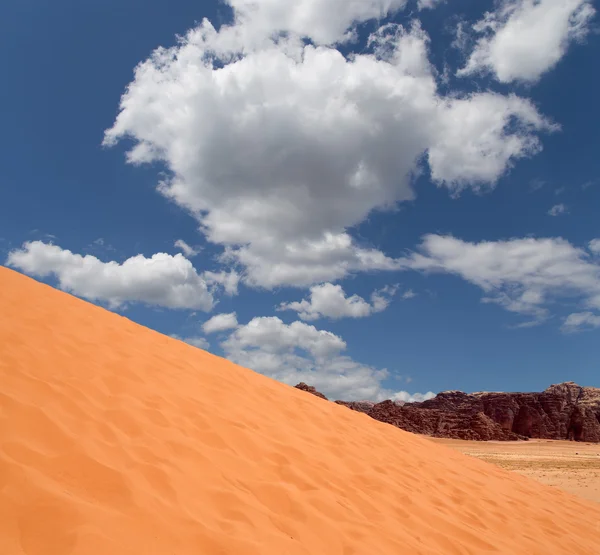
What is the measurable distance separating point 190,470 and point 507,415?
113 metres

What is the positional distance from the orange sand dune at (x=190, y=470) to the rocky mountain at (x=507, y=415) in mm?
56383

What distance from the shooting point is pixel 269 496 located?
4.08m

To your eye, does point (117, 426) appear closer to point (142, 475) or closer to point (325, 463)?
point (142, 475)

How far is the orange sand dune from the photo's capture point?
3.04m

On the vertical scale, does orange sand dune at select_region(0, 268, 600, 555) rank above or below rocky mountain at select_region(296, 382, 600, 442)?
below

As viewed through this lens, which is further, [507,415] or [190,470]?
[507,415]

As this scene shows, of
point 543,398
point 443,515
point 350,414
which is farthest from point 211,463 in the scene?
point 543,398

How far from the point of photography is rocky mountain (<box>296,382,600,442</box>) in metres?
71.6

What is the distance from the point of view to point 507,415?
103125 millimetres

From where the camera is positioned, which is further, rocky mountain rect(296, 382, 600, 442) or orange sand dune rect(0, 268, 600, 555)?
rocky mountain rect(296, 382, 600, 442)

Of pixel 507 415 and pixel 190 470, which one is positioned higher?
pixel 507 415

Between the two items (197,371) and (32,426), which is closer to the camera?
(32,426)

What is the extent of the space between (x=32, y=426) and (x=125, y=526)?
52.3 inches

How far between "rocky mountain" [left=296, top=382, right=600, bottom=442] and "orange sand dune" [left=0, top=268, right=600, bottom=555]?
5638cm
